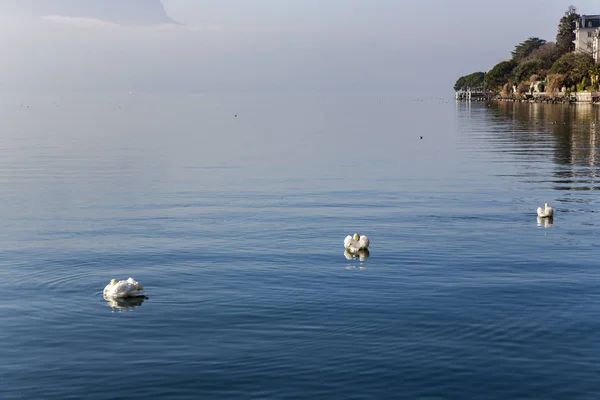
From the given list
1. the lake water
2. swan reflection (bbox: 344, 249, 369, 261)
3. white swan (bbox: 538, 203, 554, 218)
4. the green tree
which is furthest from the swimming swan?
the green tree

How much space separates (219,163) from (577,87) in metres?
144

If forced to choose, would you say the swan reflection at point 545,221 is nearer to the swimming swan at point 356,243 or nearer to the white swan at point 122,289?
the swimming swan at point 356,243

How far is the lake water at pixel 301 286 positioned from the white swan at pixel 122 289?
0.32m

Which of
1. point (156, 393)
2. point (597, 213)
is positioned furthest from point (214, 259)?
point (597, 213)

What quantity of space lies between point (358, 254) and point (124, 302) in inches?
315

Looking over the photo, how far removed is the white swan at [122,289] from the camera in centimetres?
2062

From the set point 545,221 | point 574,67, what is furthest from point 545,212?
point 574,67

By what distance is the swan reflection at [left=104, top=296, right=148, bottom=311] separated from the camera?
2031cm

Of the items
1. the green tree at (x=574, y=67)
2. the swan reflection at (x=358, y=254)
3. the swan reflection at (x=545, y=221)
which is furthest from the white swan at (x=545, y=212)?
the green tree at (x=574, y=67)

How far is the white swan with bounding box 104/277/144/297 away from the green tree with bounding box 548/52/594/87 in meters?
171

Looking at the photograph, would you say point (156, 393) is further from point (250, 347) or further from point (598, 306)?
point (598, 306)

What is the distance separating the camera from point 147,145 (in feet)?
242

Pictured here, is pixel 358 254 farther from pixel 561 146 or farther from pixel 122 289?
pixel 561 146

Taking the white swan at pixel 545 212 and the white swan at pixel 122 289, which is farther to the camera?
the white swan at pixel 545 212
